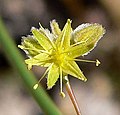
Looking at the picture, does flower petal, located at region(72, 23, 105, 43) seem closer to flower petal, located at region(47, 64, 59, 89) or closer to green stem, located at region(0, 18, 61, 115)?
flower petal, located at region(47, 64, 59, 89)

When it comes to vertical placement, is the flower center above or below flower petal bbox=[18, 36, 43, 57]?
below

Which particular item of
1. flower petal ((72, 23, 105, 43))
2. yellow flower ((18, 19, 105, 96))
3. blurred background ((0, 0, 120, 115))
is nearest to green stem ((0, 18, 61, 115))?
yellow flower ((18, 19, 105, 96))

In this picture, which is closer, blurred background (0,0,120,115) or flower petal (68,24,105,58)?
flower petal (68,24,105,58)

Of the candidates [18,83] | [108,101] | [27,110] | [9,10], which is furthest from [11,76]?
[108,101]

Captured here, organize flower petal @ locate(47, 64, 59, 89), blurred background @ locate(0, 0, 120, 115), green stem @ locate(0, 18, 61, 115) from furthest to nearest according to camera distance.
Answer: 1. blurred background @ locate(0, 0, 120, 115)
2. green stem @ locate(0, 18, 61, 115)
3. flower petal @ locate(47, 64, 59, 89)

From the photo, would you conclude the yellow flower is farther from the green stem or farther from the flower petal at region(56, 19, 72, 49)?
the green stem

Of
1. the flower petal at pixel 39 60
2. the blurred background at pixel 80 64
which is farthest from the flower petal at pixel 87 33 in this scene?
the blurred background at pixel 80 64

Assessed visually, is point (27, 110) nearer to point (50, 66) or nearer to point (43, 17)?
point (43, 17)

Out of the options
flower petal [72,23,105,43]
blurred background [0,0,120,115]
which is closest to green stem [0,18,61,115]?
flower petal [72,23,105,43]

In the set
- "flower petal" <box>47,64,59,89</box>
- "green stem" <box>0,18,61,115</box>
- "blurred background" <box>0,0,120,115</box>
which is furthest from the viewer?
"blurred background" <box>0,0,120,115</box>
